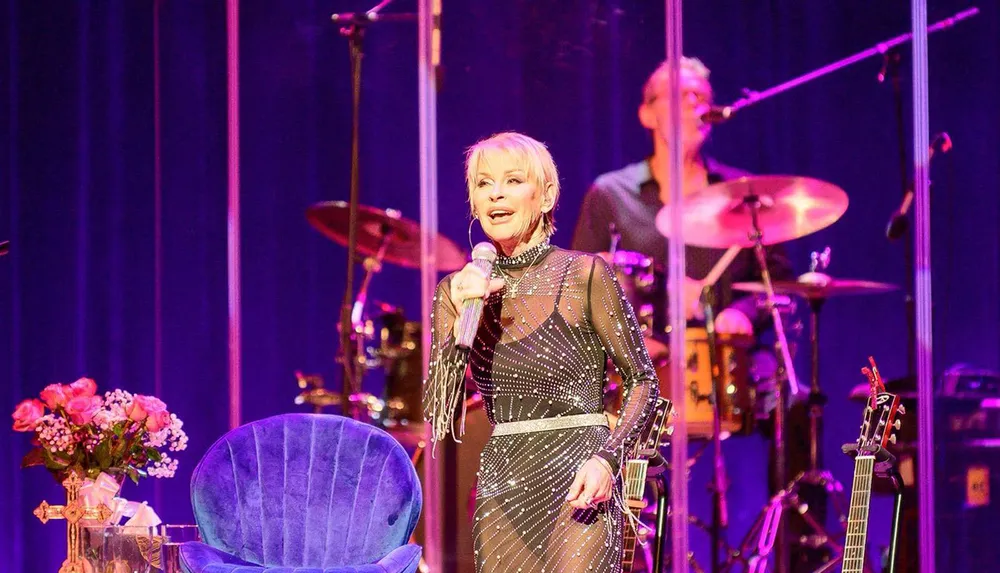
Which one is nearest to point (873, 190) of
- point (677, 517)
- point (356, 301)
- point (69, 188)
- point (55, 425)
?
point (677, 517)

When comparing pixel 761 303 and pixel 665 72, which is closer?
pixel 761 303

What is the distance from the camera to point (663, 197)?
15.9ft

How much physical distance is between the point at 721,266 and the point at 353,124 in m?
1.80


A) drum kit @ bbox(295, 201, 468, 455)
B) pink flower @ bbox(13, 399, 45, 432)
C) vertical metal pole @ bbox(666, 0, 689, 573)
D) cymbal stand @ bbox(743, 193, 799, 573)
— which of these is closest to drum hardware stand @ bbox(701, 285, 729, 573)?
vertical metal pole @ bbox(666, 0, 689, 573)

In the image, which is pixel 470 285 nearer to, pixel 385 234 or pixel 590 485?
pixel 590 485

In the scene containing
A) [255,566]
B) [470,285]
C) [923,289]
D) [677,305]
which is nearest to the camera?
[470,285]

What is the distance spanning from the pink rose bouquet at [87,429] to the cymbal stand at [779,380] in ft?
7.61

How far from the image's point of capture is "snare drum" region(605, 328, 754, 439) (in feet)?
14.8

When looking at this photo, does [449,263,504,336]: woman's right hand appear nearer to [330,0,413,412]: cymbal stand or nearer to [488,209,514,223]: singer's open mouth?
[488,209,514,223]: singer's open mouth

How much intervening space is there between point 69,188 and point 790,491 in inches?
134

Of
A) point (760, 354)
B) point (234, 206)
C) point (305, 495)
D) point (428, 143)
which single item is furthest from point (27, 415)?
point (760, 354)

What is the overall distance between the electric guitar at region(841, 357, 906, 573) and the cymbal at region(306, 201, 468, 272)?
2060mm

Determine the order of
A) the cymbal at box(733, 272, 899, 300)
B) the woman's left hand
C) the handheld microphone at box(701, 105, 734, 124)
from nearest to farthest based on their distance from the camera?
1. the woman's left hand
2. the cymbal at box(733, 272, 899, 300)
3. the handheld microphone at box(701, 105, 734, 124)

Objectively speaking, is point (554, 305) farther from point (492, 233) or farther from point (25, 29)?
point (25, 29)
